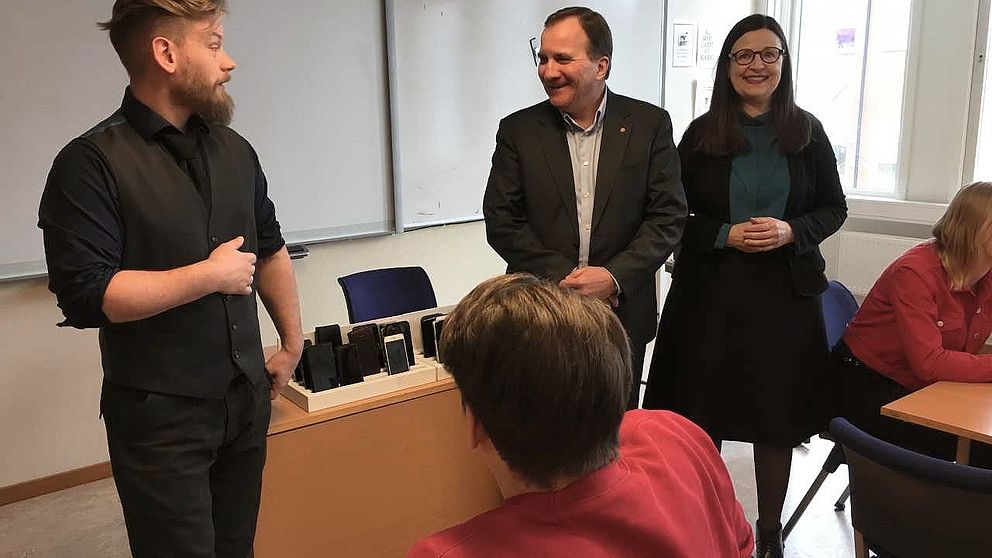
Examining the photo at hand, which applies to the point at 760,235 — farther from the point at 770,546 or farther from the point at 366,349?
the point at 366,349

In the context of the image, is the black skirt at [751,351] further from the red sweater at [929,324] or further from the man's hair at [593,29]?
the man's hair at [593,29]

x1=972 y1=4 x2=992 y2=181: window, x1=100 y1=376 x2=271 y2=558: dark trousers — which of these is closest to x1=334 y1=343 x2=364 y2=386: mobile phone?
x1=100 y1=376 x2=271 y2=558: dark trousers

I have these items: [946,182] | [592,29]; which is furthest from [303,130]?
[946,182]

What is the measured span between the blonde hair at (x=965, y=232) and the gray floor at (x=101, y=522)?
1.09 metres

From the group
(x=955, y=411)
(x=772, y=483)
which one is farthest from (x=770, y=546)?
(x=955, y=411)

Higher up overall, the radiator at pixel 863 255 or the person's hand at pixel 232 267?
the person's hand at pixel 232 267

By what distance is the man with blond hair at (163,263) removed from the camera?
1396 millimetres

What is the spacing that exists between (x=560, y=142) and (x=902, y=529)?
4.27 ft

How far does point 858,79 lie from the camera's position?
486 cm

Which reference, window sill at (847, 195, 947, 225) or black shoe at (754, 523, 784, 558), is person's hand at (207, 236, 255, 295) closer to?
black shoe at (754, 523, 784, 558)

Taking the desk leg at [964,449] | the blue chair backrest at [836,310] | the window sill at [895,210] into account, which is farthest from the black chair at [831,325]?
the window sill at [895,210]

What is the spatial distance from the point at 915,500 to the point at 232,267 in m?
1.41

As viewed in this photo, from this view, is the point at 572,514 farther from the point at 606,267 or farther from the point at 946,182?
the point at 946,182

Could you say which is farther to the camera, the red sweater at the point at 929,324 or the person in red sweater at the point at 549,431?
the red sweater at the point at 929,324
